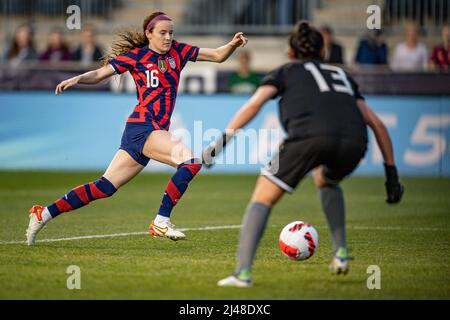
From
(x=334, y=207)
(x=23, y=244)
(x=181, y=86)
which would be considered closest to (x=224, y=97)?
(x=181, y=86)

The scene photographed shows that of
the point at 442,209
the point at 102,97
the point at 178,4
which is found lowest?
the point at 442,209

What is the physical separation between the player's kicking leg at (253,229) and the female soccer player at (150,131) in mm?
2598

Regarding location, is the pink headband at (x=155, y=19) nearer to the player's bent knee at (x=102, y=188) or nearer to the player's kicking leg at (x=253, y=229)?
the player's bent knee at (x=102, y=188)

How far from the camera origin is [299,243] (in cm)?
806

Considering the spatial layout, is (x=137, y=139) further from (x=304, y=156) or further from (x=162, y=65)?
(x=304, y=156)

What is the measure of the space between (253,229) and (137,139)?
2842mm

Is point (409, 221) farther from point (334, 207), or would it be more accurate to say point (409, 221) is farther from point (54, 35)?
point (54, 35)

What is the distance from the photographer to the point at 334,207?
7.21 m

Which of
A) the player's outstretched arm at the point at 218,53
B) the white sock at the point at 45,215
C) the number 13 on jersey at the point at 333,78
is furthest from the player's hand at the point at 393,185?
the white sock at the point at 45,215

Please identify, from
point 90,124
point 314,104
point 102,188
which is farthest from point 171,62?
point 90,124

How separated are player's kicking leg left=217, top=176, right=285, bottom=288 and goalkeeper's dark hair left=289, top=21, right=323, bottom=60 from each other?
997 mm

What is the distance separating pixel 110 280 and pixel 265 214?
4.44 ft

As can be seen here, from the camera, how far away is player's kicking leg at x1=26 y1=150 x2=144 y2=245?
914cm

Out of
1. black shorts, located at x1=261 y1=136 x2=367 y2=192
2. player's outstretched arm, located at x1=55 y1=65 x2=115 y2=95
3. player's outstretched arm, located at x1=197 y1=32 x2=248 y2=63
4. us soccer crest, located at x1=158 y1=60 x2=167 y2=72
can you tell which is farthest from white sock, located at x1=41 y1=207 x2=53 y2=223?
black shorts, located at x1=261 y1=136 x2=367 y2=192
